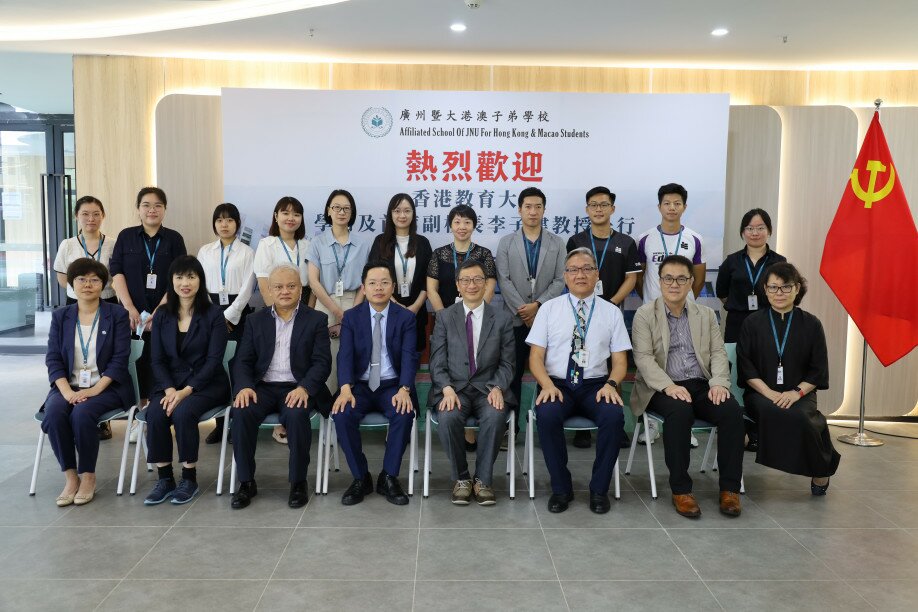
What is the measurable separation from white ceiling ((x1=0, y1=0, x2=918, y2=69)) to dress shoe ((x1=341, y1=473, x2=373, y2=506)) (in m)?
3.07

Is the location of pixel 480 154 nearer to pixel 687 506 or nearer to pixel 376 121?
pixel 376 121

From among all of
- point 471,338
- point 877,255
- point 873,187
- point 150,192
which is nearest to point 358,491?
point 471,338

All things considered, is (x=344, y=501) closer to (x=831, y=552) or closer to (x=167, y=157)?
(x=831, y=552)

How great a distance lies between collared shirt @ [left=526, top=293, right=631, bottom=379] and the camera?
13.1 ft

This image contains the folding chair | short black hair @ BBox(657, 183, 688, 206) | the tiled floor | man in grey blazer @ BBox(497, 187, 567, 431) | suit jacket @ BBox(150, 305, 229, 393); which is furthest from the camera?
short black hair @ BBox(657, 183, 688, 206)

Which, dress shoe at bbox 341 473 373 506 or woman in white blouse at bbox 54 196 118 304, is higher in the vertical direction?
woman in white blouse at bbox 54 196 118 304

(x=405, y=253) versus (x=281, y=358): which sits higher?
(x=405, y=253)

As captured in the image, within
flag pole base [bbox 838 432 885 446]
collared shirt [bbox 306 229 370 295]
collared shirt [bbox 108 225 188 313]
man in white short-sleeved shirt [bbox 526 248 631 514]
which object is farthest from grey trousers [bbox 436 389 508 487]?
flag pole base [bbox 838 432 885 446]

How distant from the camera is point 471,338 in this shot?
13.1 feet

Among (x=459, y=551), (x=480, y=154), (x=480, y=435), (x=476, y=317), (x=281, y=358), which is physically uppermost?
(x=480, y=154)

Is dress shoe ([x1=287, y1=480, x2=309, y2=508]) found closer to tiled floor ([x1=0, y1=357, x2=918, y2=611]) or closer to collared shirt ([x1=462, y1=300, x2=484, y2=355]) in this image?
tiled floor ([x1=0, y1=357, x2=918, y2=611])

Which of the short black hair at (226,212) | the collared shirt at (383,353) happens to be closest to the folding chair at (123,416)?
the short black hair at (226,212)

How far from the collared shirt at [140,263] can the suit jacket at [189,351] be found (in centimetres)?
99

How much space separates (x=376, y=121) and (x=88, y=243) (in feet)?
7.84
